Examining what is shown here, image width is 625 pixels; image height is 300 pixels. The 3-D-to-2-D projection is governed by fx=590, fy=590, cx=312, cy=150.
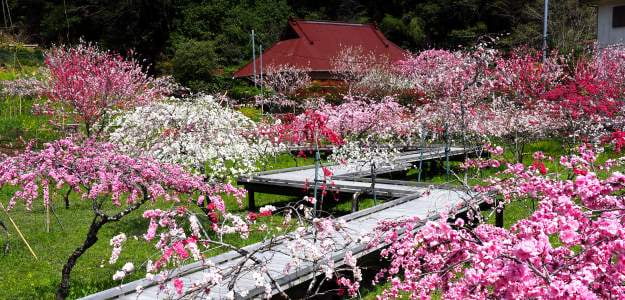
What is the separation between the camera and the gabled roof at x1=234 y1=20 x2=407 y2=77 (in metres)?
34.0

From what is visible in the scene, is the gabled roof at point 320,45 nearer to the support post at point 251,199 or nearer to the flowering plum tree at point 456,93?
the flowering plum tree at point 456,93

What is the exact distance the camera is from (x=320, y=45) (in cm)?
3566

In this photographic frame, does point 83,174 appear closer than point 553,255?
No

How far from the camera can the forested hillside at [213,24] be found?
118 ft

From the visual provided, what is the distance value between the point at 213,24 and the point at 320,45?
9039 mm

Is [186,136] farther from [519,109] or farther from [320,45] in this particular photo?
[320,45]

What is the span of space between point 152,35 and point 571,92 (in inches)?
1368

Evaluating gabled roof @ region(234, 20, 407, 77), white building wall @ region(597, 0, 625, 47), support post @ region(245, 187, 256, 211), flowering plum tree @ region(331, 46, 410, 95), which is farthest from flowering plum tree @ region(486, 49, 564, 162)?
gabled roof @ region(234, 20, 407, 77)

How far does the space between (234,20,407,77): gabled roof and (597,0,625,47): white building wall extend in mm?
11372

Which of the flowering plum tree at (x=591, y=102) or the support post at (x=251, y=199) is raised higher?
the flowering plum tree at (x=591, y=102)

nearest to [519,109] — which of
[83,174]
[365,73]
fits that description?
[83,174]

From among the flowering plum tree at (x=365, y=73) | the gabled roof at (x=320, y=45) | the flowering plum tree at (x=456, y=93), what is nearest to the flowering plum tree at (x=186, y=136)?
the flowering plum tree at (x=456, y=93)

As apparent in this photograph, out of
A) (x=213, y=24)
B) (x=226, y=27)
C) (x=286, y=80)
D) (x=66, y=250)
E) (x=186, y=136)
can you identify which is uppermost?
(x=213, y=24)

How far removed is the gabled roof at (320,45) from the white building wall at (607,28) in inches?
448
